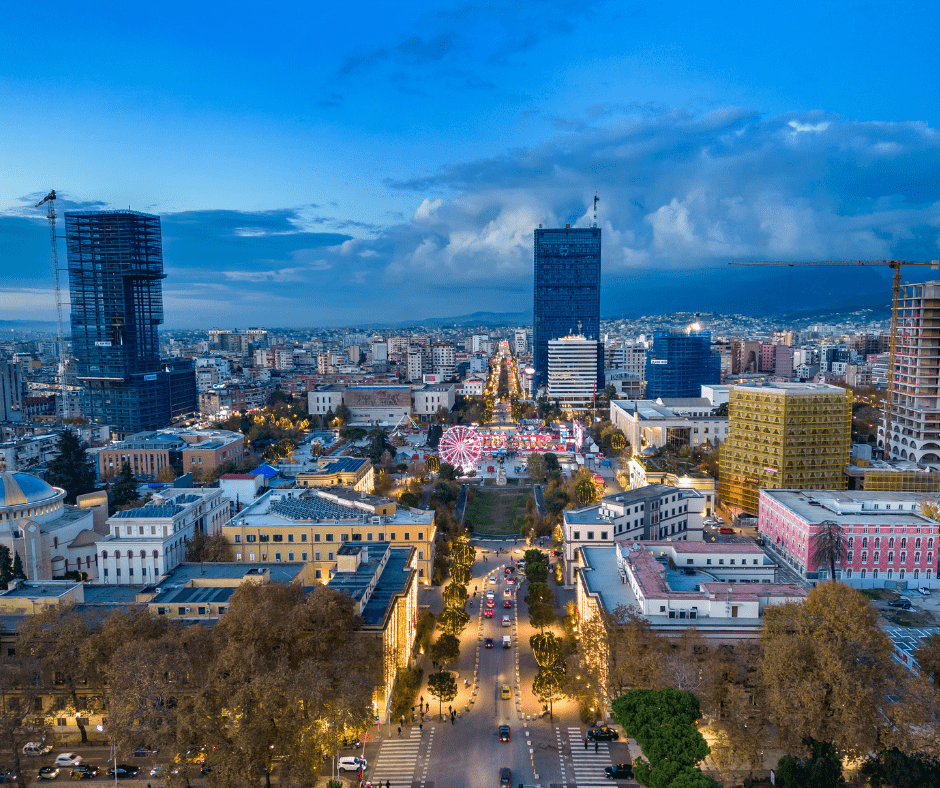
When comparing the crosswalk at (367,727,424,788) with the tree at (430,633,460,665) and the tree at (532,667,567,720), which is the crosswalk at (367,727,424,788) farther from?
the tree at (532,667,567,720)

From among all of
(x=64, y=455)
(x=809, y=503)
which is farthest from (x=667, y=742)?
(x=64, y=455)

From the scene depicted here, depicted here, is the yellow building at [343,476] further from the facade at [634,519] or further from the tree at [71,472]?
the facade at [634,519]

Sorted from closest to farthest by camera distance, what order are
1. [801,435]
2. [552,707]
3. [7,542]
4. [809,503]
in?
[552,707]
[7,542]
[809,503]
[801,435]

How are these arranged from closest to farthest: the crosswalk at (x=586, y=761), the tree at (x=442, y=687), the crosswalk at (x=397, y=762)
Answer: the crosswalk at (x=586, y=761) < the crosswalk at (x=397, y=762) < the tree at (x=442, y=687)

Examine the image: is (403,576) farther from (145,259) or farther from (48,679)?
(145,259)

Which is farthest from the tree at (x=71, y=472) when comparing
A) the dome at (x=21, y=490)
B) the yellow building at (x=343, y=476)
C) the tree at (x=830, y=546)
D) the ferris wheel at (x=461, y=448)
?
the tree at (x=830, y=546)

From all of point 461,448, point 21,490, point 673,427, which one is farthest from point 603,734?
point 673,427

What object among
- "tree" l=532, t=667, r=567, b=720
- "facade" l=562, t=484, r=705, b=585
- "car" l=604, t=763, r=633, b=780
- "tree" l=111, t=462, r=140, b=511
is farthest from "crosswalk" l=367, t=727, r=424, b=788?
"tree" l=111, t=462, r=140, b=511
